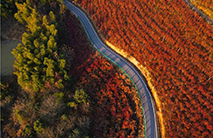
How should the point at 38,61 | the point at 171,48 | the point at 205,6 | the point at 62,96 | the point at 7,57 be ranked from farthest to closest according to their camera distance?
the point at 205,6 < the point at 7,57 < the point at 171,48 < the point at 38,61 < the point at 62,96

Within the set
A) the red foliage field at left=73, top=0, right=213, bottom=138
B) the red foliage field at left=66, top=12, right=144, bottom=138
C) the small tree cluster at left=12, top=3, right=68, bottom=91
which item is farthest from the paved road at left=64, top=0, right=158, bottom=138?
the small tree cluster at left=12, top=3, right=68, bottom=91

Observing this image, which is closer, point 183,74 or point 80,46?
point 183,74

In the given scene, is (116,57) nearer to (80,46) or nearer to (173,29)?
(80,46)

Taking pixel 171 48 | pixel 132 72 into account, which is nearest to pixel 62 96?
pixel 132 72

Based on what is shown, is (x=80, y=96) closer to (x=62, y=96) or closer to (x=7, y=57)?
(x=62, y=96)

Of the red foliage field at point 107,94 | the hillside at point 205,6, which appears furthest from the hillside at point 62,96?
the hillside at point 205,6

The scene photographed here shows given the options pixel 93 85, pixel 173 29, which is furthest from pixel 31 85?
pixel 173 29
